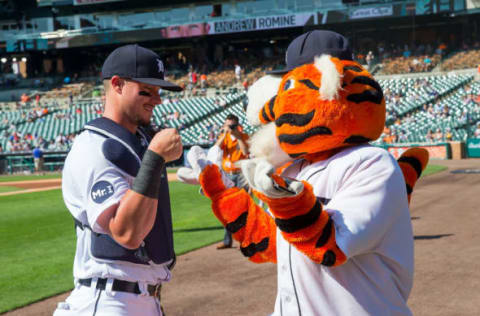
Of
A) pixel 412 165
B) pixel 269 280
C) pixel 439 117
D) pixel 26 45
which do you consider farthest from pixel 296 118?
pixel 26 45

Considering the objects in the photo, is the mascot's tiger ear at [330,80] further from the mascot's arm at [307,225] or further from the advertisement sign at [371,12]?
the advertisement sign at [371,12]

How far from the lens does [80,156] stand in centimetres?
282

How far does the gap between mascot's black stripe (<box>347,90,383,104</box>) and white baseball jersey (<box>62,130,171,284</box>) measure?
114 cm

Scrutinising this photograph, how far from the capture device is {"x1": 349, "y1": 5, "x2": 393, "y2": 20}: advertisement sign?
1534 inches

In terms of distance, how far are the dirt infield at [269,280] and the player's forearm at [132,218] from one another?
3497mm

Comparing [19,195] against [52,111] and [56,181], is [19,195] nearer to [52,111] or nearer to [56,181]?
[56,181]

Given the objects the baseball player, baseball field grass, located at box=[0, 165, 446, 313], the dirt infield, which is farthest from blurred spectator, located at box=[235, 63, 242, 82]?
the baseball player

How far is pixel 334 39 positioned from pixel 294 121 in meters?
0.46

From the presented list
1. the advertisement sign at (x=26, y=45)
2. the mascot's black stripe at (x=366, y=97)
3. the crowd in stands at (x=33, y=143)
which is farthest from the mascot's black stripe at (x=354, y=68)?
the advertisement sign at (x=26, y=45)

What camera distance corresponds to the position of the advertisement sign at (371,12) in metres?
39.0

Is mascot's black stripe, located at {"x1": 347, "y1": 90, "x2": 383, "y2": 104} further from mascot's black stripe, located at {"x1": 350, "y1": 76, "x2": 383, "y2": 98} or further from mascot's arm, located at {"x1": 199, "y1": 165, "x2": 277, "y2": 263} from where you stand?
mascot's arm, located at {"x1": 199, "y1": 165, "x2": 277, "y2": 263}

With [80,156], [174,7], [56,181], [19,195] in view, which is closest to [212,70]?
Answer: [174,7]

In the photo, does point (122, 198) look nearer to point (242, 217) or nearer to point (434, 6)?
point (242, 217)

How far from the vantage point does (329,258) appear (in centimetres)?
209
